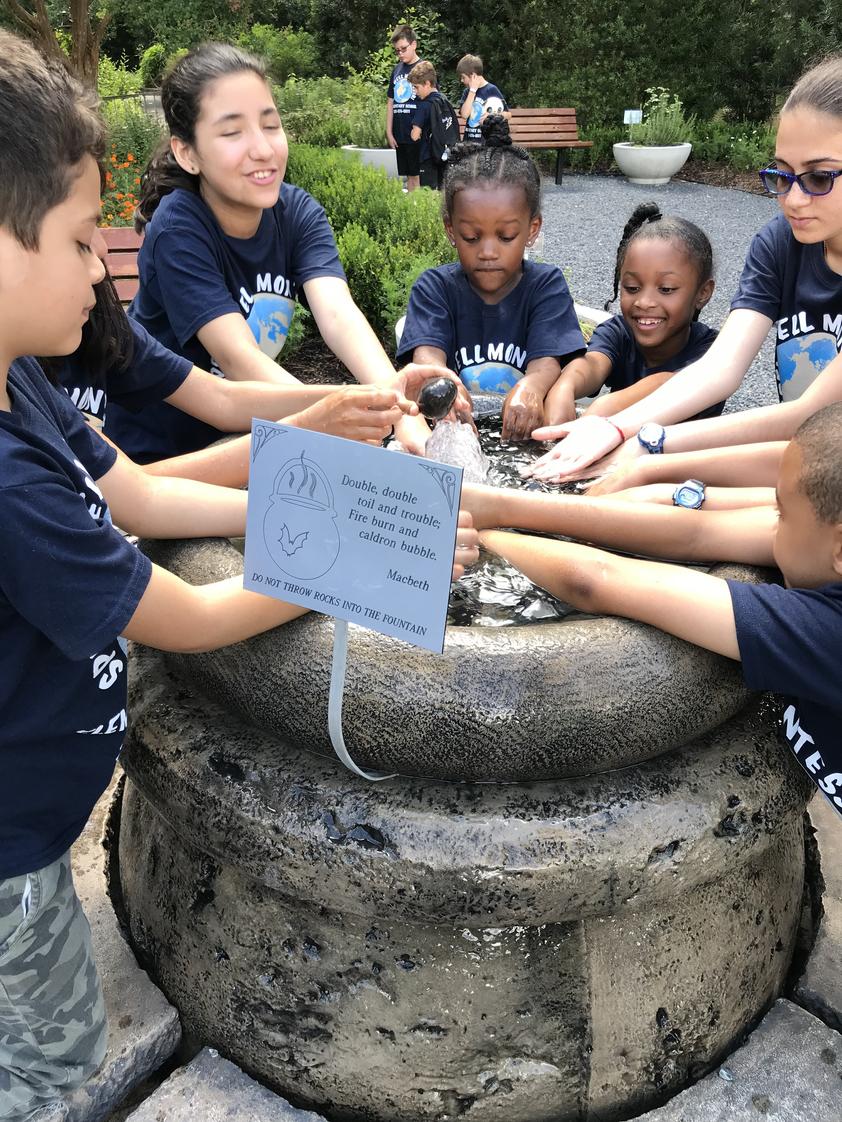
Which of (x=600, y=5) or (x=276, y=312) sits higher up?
(x=600, y=5)

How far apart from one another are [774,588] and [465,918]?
2.25ft

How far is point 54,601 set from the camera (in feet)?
4.14

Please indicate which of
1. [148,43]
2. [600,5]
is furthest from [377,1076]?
[148,43]

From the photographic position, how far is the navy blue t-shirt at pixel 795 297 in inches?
96.3

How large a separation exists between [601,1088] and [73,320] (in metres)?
1.44

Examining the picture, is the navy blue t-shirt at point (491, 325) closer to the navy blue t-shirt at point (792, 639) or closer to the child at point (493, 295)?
the child at point (493, 295)

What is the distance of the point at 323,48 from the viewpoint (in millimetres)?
18125

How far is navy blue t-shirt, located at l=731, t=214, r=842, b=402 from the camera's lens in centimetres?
245

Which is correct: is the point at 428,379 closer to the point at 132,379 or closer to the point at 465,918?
the point at 132,379

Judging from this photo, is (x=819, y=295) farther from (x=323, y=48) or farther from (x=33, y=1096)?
(x=323, y=48)

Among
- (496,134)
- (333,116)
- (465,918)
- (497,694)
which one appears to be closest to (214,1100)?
(465,918)

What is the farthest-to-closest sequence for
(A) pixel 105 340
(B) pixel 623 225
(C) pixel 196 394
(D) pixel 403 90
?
1. (D) pixel 403 90
2. (B) pixel 623 225
3. (C) pixel 196 394
4. (A) pixel 105 340

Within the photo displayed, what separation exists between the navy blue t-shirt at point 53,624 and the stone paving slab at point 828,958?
4.35 ft

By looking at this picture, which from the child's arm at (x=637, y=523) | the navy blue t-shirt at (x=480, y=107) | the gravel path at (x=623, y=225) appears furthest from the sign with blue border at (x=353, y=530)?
the navy blue t-shirt at (x=480, y=107)
